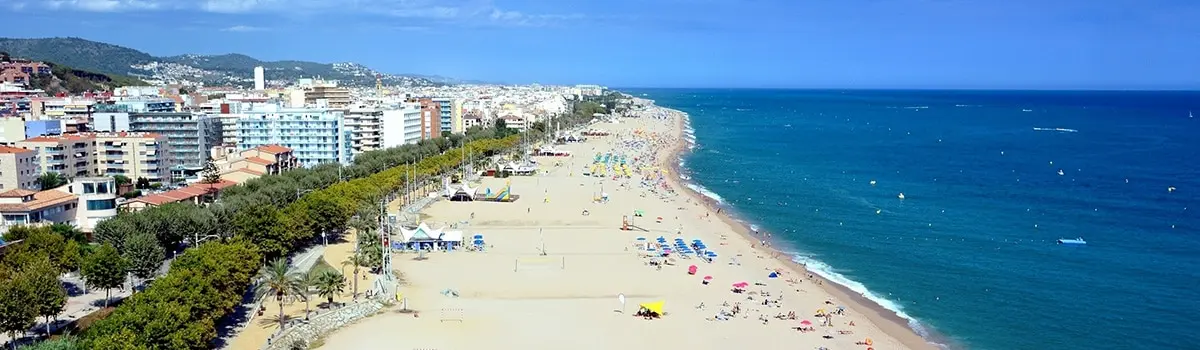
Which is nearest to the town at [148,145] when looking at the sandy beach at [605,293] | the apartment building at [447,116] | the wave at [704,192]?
the apartment building at [447,116]

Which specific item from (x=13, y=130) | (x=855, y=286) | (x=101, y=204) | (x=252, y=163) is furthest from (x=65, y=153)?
(x=855, y=286)

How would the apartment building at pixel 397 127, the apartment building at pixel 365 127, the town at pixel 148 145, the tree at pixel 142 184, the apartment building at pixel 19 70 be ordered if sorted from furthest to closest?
the apartment building at pixel 19 70 → the apartment building at pixel 397 127 → the apartment building at pixel 365 127 → the tree at pixel 142 184 → the town at pixel 148 145

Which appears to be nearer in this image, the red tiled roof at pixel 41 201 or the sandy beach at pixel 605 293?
the sandy beach at pixel 605 293

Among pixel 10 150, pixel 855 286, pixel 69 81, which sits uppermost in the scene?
pixel 69 81

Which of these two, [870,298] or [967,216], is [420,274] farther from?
[967,216]

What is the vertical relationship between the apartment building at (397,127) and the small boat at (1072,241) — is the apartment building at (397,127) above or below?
above

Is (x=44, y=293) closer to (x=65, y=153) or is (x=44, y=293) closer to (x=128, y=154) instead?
(x=65, y=153)

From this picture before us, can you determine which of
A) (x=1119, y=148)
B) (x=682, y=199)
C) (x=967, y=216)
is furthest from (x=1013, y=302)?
(x=1119, y=148)

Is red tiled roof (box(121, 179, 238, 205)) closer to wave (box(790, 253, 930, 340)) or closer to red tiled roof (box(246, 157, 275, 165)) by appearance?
red tiled roof (box(246, 157, 275, 165))

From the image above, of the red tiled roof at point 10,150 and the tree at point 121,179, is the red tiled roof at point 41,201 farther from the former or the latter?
the tree at point 121,179
